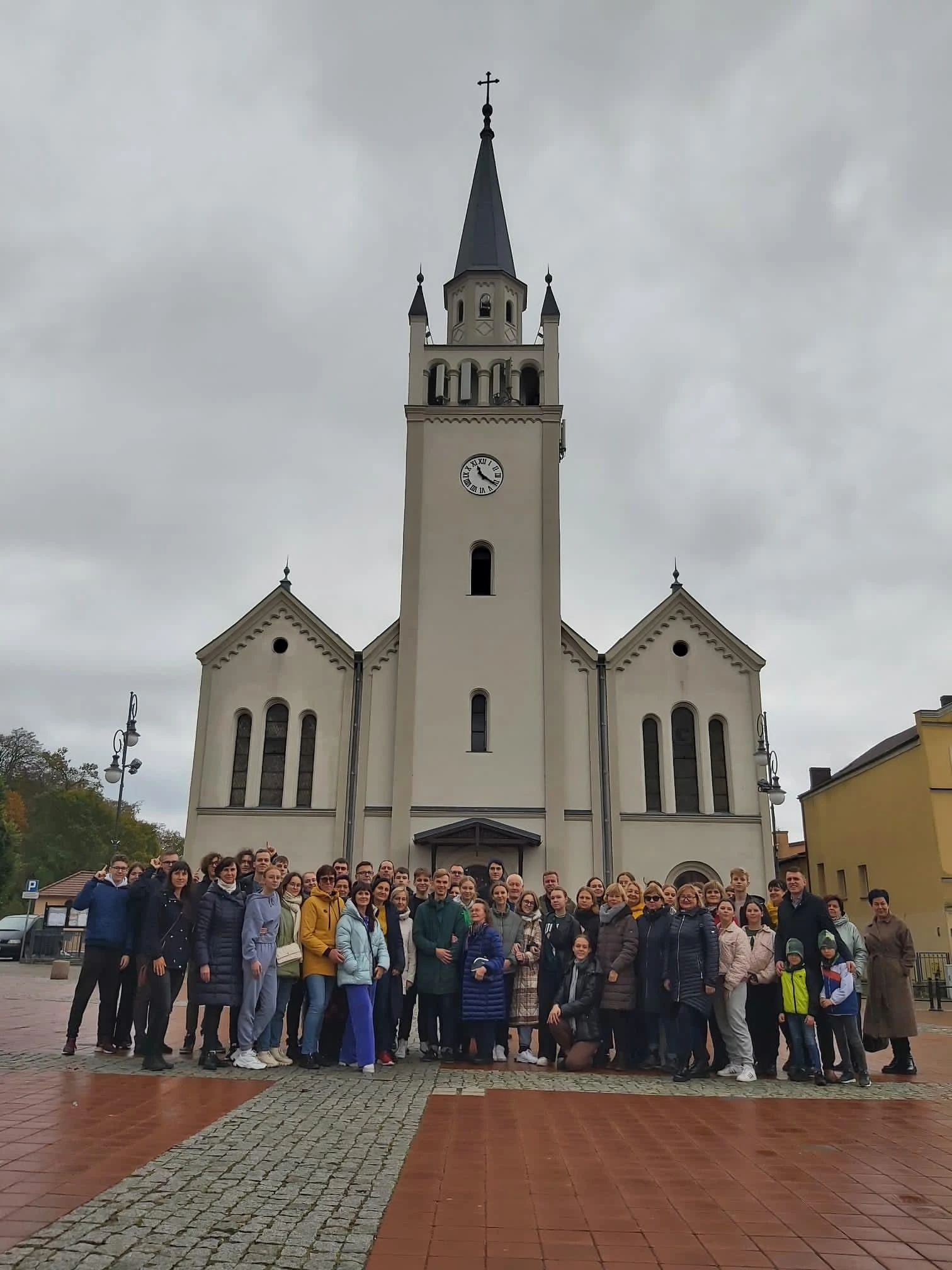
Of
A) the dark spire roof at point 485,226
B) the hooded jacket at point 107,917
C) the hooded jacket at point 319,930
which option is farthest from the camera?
the dark spire roof at point 485,226

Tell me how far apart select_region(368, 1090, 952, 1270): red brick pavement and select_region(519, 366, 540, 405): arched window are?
79.4 feet

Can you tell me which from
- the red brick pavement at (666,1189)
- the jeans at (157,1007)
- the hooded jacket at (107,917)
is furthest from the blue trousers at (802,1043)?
the hooded jacket at (107,917)

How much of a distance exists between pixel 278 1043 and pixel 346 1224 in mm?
6155

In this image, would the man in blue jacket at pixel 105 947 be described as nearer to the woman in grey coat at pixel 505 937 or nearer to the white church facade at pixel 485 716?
the woman in grey coat at pixel 505 937

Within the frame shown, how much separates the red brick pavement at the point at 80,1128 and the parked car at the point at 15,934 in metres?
24.6

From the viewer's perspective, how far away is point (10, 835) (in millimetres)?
47469

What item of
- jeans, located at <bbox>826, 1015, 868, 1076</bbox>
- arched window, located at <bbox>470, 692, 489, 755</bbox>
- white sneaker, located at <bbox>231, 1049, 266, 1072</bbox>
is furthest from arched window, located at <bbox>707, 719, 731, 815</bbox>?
white sneaker, located at <bbox>231, 1049, 266, 1072</bbox>

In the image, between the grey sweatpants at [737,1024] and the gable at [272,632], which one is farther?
the gable at [272,632]

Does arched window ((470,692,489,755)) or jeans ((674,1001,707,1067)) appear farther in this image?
arched window ((470,692,489,755))

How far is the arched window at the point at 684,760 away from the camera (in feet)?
85.6

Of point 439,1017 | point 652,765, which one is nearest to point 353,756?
point 652,765

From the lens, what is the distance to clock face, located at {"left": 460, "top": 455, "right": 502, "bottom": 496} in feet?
92.9

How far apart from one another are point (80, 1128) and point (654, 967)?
5765 mm

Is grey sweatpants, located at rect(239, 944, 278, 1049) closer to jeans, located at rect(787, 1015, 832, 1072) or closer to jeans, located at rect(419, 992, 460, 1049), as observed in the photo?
jeans, located at rect(419, 992, 460, 1049)
